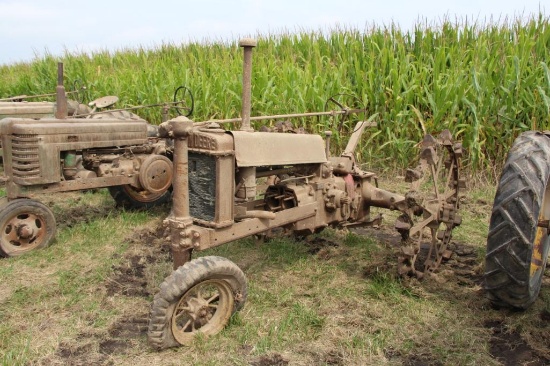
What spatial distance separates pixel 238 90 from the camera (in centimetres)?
783

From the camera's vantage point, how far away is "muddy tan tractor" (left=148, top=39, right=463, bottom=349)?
2.83 metres

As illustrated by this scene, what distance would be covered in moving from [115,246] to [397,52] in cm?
509

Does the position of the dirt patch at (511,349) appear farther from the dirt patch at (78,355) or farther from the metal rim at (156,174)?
the metal rim at (156,174)

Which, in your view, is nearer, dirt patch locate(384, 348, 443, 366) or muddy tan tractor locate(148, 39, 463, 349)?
dirt patch locate(384, 348, 443, 366)

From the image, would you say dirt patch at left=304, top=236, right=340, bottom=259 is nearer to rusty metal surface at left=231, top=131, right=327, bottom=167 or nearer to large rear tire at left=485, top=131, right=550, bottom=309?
rusty metal surface at left=231, top=131, right=327, bottom=167

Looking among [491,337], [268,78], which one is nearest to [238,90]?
[268,78]

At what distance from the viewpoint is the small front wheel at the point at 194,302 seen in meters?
2.70

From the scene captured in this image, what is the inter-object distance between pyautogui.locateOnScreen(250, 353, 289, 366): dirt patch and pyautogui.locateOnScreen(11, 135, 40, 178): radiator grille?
9.41 feet

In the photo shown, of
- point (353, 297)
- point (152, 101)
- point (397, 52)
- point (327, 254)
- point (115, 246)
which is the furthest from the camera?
point (152, 101)

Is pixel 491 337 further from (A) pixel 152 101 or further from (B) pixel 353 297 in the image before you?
(A) pixel 152 101

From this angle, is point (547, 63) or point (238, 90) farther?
point (238, 90)

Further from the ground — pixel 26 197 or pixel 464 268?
pixel 26 197

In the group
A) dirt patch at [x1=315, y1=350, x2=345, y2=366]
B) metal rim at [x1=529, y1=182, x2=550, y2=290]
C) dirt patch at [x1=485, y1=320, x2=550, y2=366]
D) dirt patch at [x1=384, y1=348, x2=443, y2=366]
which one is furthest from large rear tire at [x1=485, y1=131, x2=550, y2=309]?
dirt patch at [x1=315, y1=350, x2=345, y2=366]

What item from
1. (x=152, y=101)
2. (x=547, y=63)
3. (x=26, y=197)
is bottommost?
(x=26, y=197)
